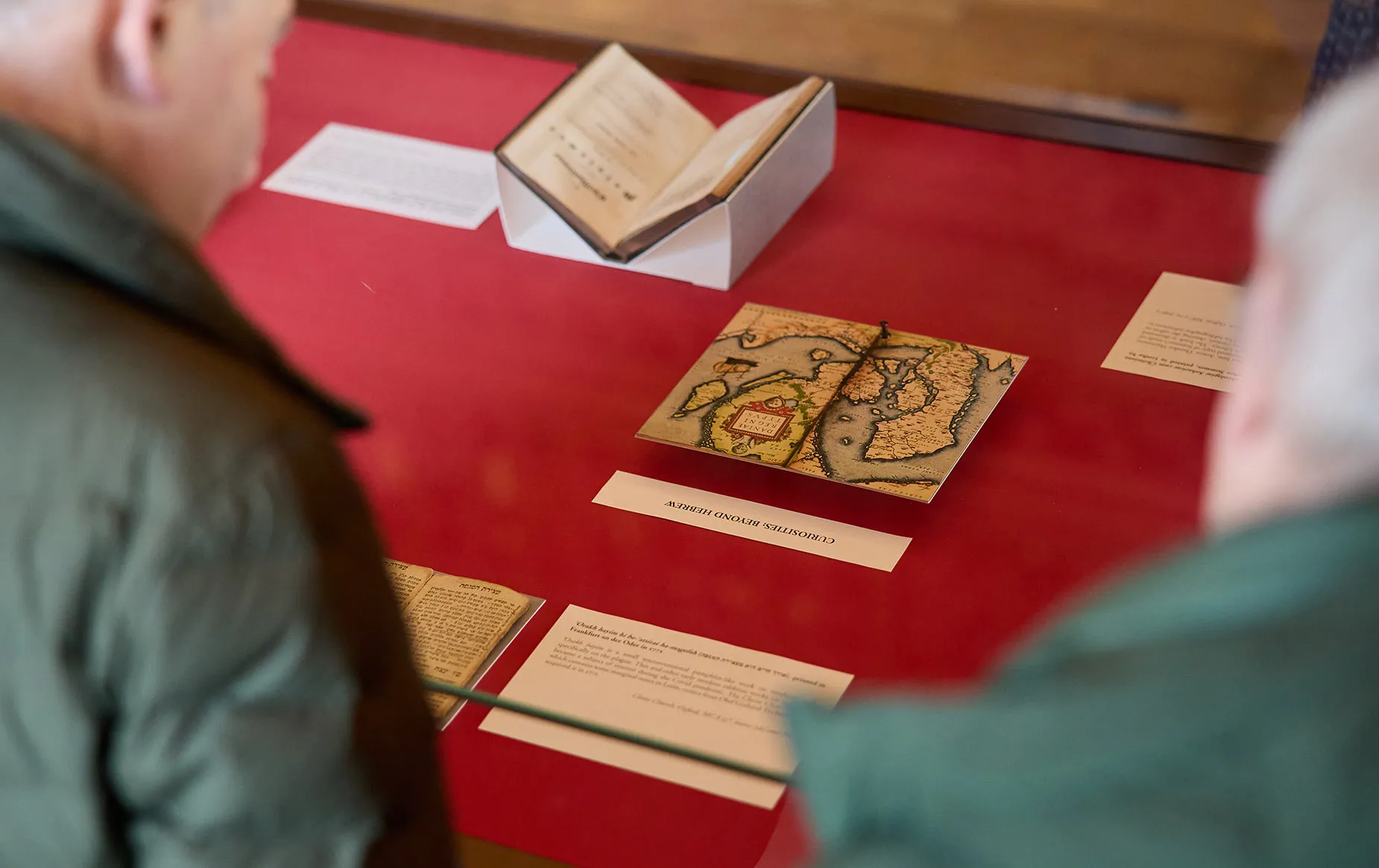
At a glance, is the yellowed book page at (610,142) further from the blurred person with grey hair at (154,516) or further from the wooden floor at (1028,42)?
the blurred person with grey hair at (154,516)

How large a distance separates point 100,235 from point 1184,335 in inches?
47.8

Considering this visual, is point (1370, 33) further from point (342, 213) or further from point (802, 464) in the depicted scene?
point (342, 213)

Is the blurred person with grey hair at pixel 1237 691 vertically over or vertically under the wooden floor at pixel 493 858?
over

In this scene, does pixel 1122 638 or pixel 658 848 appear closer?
pixel 1122 638

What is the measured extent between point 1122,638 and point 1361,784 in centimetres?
9

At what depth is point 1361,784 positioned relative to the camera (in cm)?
47

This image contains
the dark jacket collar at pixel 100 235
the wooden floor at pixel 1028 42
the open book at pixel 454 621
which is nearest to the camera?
the dark jacket collar at pixel 100 235

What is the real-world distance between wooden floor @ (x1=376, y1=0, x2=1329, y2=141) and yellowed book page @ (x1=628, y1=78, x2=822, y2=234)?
40 cm

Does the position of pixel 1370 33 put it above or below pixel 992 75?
above

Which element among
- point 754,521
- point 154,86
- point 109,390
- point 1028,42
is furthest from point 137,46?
point 1028,42

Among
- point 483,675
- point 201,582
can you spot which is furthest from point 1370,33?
point 201,582

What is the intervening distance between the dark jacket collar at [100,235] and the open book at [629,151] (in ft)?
3.13

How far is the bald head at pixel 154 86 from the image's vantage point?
699 millimetres

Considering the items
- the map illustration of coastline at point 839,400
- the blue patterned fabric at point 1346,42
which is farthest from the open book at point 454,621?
the blue patterned fabric at point 1346,42
